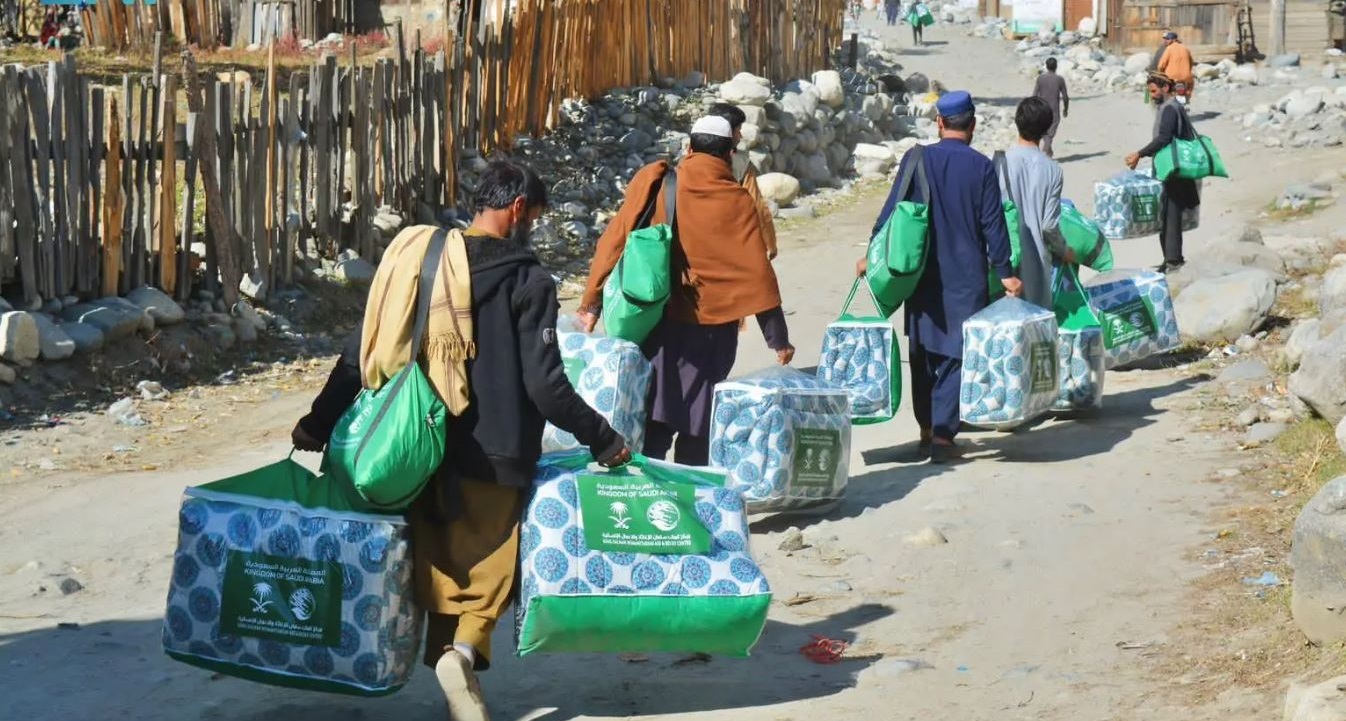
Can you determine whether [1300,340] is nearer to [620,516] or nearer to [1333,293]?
[1333,293]

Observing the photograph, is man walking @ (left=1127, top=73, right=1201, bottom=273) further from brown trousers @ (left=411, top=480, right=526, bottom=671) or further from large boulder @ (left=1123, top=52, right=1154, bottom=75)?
large boulder @ (left=1123, top=52, right=1154, bottom=75)

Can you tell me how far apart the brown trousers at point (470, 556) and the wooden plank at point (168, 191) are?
5.94 metres

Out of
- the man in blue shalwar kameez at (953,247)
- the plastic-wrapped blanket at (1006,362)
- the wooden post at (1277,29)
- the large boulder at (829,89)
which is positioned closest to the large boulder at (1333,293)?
the plastic-wrapped blanket at (1006,362)

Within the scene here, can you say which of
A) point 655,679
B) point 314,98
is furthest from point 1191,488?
point 314,98

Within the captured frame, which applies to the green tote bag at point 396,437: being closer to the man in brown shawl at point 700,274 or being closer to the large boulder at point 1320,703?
the large boulder at point 1320,703

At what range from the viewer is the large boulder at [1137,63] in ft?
103

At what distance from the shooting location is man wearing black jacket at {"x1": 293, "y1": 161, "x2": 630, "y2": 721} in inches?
170

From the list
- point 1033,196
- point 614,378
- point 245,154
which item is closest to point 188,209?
point 245,154

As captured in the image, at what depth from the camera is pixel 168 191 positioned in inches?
390

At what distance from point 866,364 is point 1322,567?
9.50 feet

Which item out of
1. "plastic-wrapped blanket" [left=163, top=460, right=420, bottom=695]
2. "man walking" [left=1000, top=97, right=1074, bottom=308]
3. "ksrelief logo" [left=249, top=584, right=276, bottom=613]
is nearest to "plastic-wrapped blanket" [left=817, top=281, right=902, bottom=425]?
"man walking" [left=1000, top=97, right=1074, bottom=308]

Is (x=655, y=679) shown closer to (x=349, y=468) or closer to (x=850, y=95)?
(x=349, y=468)

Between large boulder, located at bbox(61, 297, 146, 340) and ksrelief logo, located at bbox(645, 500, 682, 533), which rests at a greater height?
ksrelief logo, located at bbox(645, 500, 682, 533)

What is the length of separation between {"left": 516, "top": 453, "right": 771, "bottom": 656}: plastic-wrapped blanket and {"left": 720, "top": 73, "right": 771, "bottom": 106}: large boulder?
518 inches
